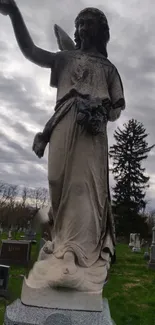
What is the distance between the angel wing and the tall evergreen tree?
36567mm

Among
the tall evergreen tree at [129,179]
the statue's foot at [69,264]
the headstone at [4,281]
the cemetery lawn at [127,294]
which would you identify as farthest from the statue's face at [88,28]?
the tall evergreen tree at [129,179]

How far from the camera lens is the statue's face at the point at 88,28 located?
366cm

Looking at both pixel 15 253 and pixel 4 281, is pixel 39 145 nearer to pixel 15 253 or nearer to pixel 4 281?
pixel 4 281

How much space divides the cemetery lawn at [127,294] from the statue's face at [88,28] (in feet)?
13.6

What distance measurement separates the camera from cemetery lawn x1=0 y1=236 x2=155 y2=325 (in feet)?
23.4

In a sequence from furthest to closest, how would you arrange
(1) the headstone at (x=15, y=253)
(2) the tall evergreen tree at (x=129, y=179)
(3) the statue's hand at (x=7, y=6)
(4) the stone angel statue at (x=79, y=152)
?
(2) the tall evergreen tree at (x=129, y=179) → (1) the headstone at (x=15, y=253) → (3) the statue's hand at (x=7, y=6) → (4) the stone angel statue at (x=79, y=152)

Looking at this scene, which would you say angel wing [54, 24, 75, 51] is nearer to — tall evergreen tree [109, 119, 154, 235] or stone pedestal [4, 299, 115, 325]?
stone pedestal [4, 299, 115, 325]

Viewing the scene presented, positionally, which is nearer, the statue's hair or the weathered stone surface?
the weathered stone surface

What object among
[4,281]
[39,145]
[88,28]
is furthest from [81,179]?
[4,281]

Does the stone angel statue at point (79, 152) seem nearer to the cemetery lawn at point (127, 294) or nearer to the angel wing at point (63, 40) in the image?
the angel wing at point (63, 40)

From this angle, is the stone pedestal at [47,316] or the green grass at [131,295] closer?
the stone pedestal at [47,316]

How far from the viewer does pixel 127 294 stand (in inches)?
375

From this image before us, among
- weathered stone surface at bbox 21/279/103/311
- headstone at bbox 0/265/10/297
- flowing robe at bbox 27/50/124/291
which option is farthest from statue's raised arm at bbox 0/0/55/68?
headstone at bbox 0/265/10/297

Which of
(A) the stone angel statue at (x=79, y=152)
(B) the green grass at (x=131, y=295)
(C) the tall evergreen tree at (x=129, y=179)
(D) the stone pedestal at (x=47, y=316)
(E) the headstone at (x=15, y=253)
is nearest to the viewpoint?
(D) the stone pedestal at (x=47, y=316)
